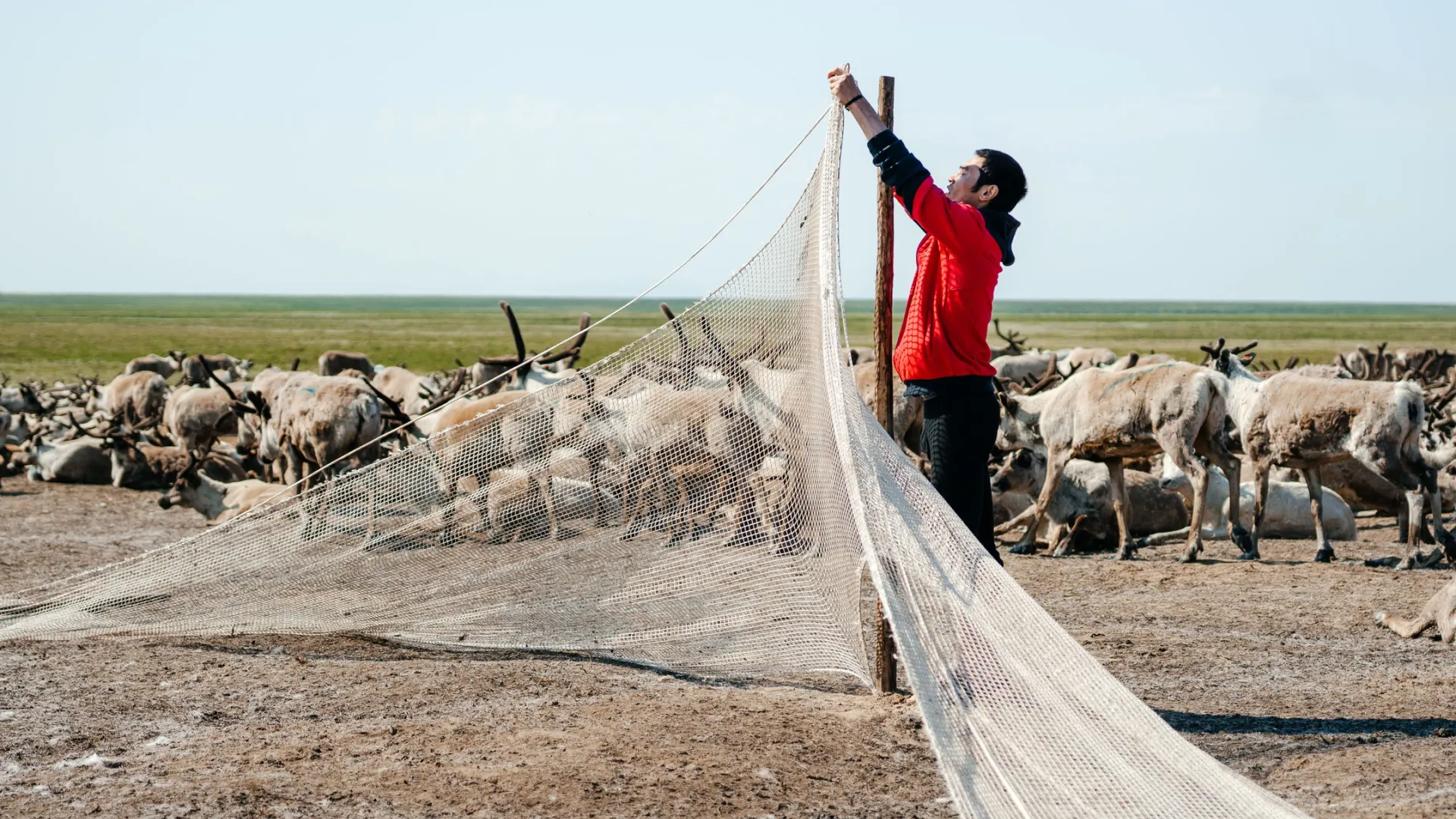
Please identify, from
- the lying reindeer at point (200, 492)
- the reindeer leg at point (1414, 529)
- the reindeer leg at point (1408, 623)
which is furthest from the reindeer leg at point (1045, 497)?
the lying reindeer at point (200, 492)

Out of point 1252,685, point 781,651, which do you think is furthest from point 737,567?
point 1252,685

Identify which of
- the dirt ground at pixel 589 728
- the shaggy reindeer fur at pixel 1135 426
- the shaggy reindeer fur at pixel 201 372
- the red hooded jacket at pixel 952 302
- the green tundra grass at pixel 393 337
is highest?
the red hooded jacket at pixel 952 302

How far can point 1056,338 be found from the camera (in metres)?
81.1

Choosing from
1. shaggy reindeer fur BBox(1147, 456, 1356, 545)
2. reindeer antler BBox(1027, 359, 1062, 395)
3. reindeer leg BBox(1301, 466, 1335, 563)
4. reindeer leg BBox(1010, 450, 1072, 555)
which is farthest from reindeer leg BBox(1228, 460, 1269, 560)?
reindeer antler BBox(1027, 359, 1062, 395)

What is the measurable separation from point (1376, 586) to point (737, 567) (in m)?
5.17

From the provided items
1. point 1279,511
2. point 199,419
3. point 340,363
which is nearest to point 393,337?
point 340,363

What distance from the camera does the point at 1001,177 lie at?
17.2 feet

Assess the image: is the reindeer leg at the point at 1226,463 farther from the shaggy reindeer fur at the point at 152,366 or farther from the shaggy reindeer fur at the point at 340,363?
the shaggy reindeer fur at the point at 152,366

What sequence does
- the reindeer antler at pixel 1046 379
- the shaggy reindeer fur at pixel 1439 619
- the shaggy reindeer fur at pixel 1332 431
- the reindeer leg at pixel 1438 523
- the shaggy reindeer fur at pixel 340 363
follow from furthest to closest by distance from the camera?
the shaggy reindeer fur at pixel 340 363
the reindeer antler at pixel 1046 379
the shaggy reindeer fur at pixel 1332 431
the reindeer leg at pixel 1438 523
the shaggy reindeer fur at pixel 1439 619

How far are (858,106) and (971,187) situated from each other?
0.55 metres

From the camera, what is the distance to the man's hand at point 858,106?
505 cm

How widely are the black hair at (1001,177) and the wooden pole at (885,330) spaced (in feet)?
1.99

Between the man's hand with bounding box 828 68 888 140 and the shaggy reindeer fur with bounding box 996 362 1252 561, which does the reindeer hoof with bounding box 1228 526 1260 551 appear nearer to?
the shaggy reindeer fur with bounding box 996 362 1252 561

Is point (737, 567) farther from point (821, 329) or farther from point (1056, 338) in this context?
point (1056, 338)
